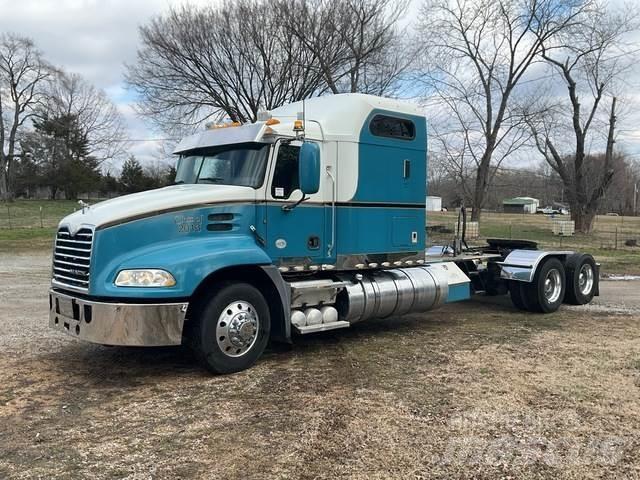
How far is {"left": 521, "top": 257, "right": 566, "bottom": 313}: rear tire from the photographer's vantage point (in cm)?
1012

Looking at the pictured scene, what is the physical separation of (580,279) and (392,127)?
533cm

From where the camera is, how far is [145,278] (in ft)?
18.7

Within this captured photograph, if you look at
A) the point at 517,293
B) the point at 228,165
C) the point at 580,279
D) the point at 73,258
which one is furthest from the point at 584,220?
the point at 73,258

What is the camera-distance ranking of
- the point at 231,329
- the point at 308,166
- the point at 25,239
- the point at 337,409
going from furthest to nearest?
the point at 25,239
the point at 308,166
the point at 231,329
the point at 337,409

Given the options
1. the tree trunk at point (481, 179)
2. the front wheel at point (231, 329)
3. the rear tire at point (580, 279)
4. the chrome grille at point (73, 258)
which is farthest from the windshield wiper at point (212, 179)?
the tree trunk at point (481, 179)

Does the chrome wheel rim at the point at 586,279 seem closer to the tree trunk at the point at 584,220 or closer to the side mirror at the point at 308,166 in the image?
the side mirror at the point at 308,166

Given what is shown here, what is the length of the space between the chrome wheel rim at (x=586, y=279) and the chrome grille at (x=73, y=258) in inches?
353

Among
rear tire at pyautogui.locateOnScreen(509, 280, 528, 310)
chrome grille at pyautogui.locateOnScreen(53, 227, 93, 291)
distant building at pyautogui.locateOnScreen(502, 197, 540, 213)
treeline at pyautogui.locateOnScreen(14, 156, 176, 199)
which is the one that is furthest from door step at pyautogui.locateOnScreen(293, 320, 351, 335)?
distant building at pyautogui.locateOnScreen(502, 197, 540, 213)

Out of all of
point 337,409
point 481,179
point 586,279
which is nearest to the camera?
point 337,409

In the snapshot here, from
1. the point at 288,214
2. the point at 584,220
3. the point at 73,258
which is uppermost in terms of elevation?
the point at 584,220

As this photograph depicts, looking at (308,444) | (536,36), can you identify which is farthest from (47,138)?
(308,444)

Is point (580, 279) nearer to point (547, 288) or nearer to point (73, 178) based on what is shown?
point (547, 288)

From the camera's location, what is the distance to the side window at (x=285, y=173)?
6.91 meters

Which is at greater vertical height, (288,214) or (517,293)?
(288,214)
